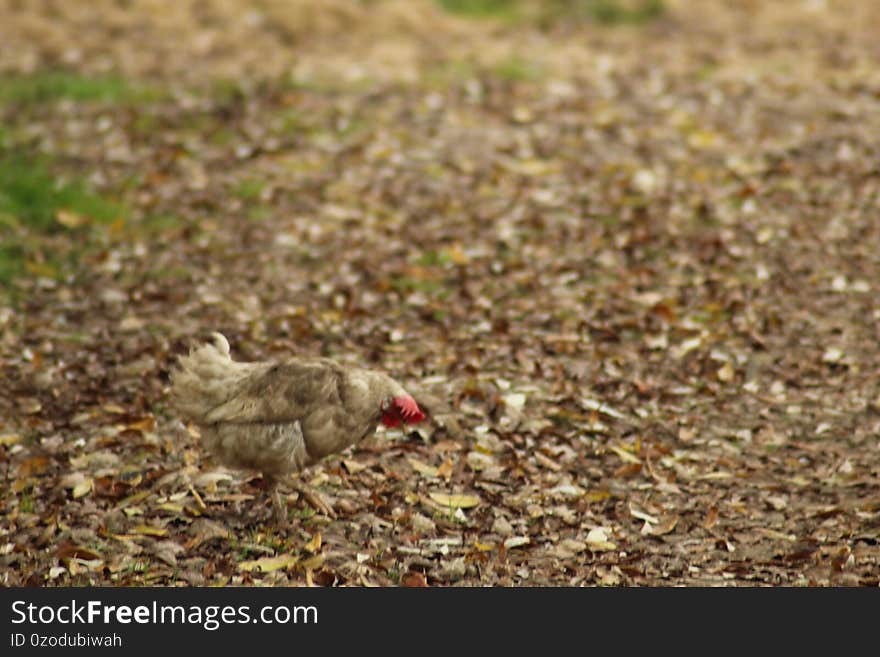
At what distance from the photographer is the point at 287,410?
17.1ft

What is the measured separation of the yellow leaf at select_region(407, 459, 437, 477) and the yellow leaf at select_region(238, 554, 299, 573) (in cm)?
107

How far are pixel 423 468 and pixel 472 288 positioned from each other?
244 centimetres

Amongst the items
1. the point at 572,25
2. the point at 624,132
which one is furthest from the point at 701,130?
the point at 572,25

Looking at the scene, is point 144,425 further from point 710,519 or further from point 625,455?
point 710,519

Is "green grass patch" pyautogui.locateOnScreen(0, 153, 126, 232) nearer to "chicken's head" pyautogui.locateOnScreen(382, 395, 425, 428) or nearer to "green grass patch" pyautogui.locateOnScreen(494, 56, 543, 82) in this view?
"green grass patch" pyautogui.locateOnScreen(494, 56, 543, 82)

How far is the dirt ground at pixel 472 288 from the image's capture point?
18.3 ft

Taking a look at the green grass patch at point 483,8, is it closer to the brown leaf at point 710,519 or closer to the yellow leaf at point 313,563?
the brown leaf at point 710,519

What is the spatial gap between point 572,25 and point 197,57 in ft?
14.7

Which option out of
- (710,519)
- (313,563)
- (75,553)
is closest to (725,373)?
(710,519)

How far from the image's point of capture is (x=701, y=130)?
10672 millimetres

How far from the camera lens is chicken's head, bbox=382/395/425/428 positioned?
17.1ft

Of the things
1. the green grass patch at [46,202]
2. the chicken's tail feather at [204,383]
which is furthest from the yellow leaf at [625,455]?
the green grass patch at [46,202]

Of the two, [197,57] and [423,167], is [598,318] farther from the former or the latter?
[197,57]

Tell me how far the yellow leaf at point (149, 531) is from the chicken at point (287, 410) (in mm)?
488
